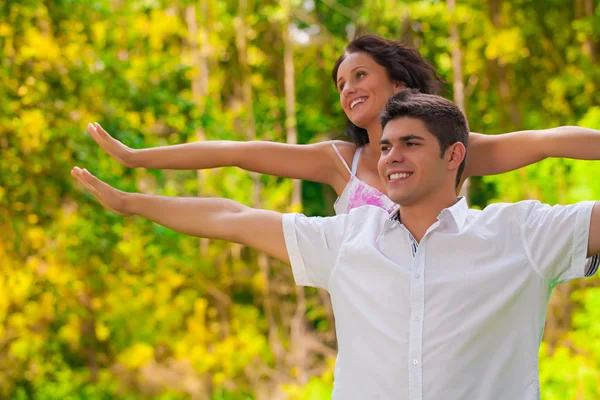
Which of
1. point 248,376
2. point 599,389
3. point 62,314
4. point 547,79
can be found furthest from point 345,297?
point 547,79

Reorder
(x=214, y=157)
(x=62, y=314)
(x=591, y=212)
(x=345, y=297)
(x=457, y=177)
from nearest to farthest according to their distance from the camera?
(x=591, y=212)
(x=345, y=297)
(x=457, y=177)
(x=214, y=157)
(x=62, y=314)

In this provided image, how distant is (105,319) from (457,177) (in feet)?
23.7

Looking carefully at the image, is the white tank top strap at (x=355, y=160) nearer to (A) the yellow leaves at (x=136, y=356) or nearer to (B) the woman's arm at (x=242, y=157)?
(B) the woman's arm at (x=242, y=157)

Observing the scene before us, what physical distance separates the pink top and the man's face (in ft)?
1.48

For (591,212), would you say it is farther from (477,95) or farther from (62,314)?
(477,95)

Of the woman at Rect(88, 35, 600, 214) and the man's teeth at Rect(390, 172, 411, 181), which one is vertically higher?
the woman at Rect(88, 35, 600, 214)

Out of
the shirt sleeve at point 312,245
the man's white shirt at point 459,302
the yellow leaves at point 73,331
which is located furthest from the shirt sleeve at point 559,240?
the yellow leaves at point 73,331

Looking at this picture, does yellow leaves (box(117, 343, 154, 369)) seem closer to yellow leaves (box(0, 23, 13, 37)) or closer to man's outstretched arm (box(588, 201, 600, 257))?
yellow leaves (box(0, 23, 13, 37))

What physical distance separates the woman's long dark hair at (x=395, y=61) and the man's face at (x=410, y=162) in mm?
636

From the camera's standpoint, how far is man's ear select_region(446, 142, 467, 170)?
6.20 ft

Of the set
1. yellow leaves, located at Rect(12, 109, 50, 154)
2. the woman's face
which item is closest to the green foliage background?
yellow leaves, located at Rect(12, 109, 50, 154)

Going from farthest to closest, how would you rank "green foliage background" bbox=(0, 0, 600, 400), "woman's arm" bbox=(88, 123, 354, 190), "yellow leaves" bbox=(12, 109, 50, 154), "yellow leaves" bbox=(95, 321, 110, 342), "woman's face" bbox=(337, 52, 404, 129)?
"yellow leaves" bbox=(95, 321, 110, 342), "green foliage background" bbox=(0, 0, 600, 400), "yellow leaves" bbox=(12, 109, 50, 154), "woman's face" bbox=(337, 52, 404, 129), "woman's arm" bbox=(88, 123, 354, 190)

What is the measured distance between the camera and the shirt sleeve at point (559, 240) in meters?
1.69

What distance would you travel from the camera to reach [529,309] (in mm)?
1738
